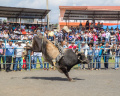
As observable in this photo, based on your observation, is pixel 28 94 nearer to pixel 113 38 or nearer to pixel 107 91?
pixel 107 91

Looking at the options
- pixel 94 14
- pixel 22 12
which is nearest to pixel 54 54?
pixel 22 12

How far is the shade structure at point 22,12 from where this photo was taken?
23.7 metres

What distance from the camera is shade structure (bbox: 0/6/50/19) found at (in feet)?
77.8

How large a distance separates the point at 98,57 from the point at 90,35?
26.0ft

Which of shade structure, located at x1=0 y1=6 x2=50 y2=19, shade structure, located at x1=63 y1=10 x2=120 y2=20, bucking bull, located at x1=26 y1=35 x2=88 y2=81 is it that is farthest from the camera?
shade structure, located at x1=63 y1=10 x2=120 y2=20

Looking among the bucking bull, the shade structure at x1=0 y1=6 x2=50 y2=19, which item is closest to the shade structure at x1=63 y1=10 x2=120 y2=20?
the shade structure at x1=0 y1=6 x2=50 y2=19

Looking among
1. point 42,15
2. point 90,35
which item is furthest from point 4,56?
point 42,15

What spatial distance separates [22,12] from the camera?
24.8 metres

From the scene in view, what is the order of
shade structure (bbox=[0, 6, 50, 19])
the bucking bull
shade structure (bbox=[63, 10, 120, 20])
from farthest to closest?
shade structure (bbox=[63, 10, 120, 20])
shade structure (bbox=[0, 6, 50, 19])
the bucking bull

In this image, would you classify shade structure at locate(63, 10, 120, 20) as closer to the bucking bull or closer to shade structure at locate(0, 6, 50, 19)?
shade structure at locate(0, 6, 50, 19)

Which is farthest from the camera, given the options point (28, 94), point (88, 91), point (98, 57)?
point (98, 57)

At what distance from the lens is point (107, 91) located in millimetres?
7730

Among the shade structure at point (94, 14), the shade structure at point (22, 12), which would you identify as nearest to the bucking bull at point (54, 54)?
the shade structure at point (22, 12)

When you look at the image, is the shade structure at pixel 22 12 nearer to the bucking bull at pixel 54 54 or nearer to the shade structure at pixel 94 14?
the shade structure at pixel 94 14
